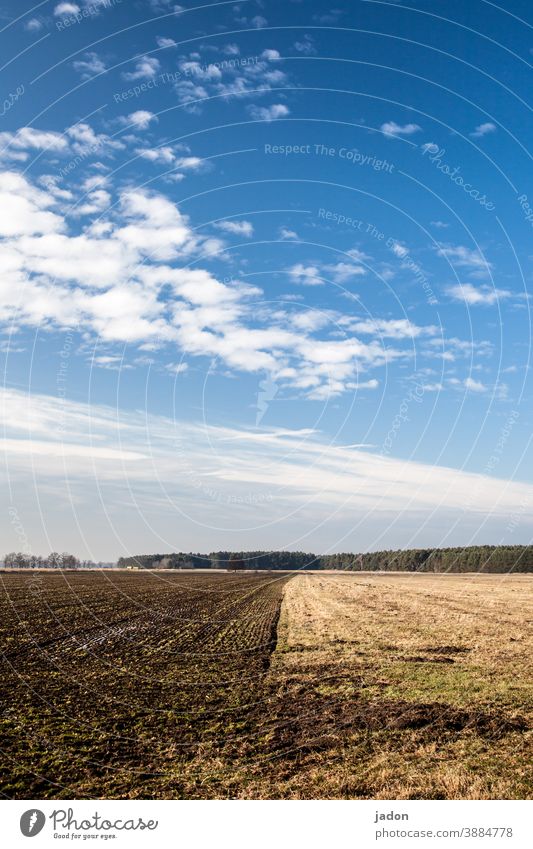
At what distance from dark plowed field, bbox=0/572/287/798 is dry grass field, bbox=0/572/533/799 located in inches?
2.5

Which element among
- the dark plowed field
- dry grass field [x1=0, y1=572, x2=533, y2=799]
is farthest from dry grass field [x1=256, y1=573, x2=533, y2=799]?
the dark plowed field

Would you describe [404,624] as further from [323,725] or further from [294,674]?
[323,725]

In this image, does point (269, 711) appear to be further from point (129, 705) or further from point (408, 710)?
point (129, 705)

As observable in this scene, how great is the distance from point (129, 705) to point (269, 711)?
4.55 metres

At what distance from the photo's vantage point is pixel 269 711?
18.8 m

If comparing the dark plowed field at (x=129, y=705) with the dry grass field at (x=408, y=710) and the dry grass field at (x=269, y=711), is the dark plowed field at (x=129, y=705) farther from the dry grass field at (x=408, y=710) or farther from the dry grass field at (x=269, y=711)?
the dry grass field at (x=408, y=710)

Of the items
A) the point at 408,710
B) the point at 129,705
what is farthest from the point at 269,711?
the point at 129,705

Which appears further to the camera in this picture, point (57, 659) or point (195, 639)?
point (195, 639)

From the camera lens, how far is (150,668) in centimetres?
2577

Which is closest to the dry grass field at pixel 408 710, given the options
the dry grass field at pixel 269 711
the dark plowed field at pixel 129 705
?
the dry grass field at pixel 269 711

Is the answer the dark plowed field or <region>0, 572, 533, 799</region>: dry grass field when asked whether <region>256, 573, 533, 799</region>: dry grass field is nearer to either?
<region>0, 572, 533, 799</region>: dry grass field
